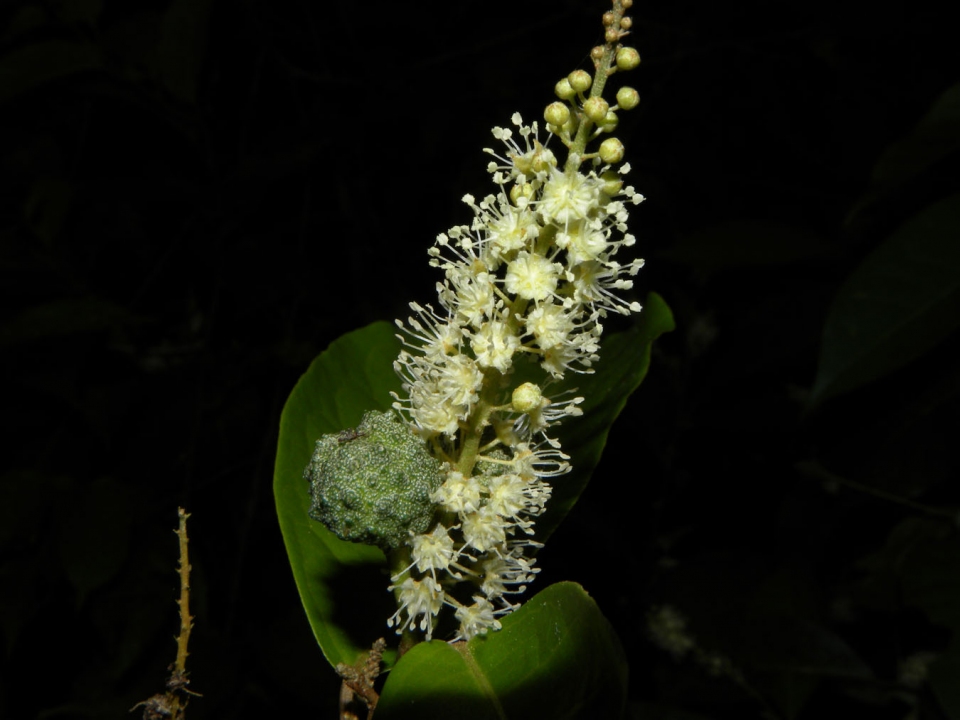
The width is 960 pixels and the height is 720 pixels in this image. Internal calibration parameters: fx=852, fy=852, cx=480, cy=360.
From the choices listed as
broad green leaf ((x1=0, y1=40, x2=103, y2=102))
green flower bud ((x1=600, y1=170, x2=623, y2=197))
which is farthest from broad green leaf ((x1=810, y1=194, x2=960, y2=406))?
broad green leaf ((x1=0, y1=40, x2=103, y2=102))

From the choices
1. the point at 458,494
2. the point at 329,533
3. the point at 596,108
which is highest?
the point at 596,108

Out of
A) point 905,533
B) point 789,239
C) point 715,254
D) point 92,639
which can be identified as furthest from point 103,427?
point 905,533

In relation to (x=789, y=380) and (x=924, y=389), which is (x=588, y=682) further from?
(x=789, y=380)

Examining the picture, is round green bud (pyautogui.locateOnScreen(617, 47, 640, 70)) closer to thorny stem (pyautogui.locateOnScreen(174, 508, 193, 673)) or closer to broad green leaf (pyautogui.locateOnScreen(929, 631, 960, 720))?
thorny stem (pyautogui.locateOnScreen(174, 508, 193, 673))

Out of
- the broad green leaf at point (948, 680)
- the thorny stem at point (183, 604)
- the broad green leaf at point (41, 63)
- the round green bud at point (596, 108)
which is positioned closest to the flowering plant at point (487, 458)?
the round green bud at point (596, 108)

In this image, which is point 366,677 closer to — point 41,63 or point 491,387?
point 491,387

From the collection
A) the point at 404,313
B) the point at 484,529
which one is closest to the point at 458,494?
the point at 484,529
